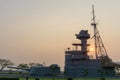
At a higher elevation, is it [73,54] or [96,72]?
[73,54]

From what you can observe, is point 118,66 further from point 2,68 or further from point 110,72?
point 2,68

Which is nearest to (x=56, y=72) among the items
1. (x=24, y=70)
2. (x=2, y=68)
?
(x=24, y=70)

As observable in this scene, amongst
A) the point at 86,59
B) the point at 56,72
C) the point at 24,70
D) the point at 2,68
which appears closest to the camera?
the point at 56,72

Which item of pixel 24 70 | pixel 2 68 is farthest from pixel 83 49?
pixel 2 68

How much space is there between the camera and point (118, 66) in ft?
322

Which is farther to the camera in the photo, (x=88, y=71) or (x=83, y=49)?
(x=83, y=49)

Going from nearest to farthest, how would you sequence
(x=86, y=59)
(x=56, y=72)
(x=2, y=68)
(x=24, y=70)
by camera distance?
(x=56, y=72)
(x=86, y=59)
(x=24, y=70)
(x=2, y=68)

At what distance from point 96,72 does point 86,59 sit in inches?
237

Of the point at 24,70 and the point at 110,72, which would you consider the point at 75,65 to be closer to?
the point at 110,72

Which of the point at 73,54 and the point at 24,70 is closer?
the point at 73,54

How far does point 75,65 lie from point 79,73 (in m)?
4.87

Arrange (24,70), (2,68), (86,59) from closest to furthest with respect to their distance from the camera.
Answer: (86,59), (24,70), (2,68)

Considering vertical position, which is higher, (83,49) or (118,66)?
(83,49)

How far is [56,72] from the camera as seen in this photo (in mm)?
94938
